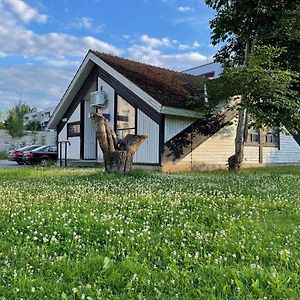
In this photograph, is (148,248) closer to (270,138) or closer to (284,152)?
(270,138)

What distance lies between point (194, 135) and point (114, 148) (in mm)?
5570

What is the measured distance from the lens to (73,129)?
21188mm

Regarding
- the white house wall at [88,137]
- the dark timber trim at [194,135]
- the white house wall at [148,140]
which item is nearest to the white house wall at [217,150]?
the dark timber trim at [194,135]

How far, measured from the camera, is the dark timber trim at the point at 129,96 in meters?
15.4

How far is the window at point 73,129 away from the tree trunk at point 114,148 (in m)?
9.09

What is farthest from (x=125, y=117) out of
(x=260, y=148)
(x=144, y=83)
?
(x=260, y=148)

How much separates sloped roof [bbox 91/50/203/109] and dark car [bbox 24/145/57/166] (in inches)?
338

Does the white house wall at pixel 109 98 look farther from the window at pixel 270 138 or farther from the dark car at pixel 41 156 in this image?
the window at pixel 270 138

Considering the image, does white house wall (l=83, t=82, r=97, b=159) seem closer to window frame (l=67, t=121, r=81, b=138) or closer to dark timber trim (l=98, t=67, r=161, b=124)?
window frame (l=67, t=121, r=81, b=138)

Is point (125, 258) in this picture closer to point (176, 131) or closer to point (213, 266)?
point (213, 266)

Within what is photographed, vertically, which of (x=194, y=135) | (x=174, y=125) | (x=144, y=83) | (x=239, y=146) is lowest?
(x=239, y=146)

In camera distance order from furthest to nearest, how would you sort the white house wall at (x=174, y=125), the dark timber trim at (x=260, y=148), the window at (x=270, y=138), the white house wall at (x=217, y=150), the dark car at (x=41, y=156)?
the dark car at (x=41, y=156) → the window at (x=270, y=138) → the dark timber trim at (x=260, y=148) → the white house wall at (x=217, y=150) → the white house wall at (x=174, y=125)

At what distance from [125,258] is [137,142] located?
8.49m

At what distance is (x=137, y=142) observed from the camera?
463 inches
